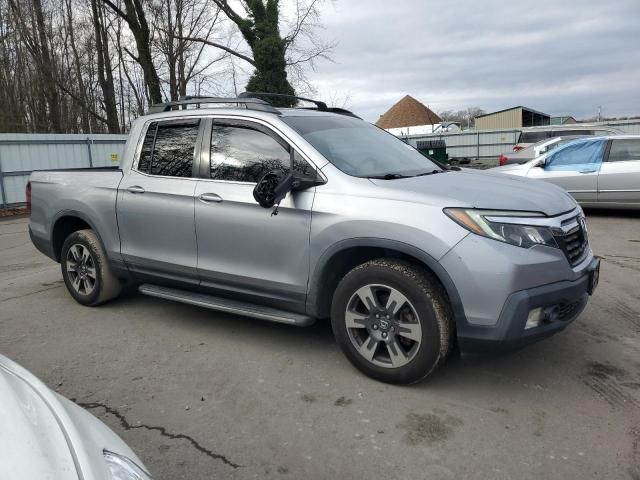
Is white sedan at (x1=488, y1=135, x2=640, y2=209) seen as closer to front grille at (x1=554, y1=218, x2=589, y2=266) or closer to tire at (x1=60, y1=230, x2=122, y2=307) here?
front grille at (x1=554, y1=218, x2=589, y2=266)

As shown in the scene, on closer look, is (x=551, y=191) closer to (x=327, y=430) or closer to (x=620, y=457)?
(x=620, y=457)

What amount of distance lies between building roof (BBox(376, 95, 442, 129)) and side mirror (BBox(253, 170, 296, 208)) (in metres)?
63.5

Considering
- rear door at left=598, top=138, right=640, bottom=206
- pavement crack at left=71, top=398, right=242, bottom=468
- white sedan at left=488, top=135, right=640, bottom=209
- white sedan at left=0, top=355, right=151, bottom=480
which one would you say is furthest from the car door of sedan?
white sedan at left=0, top=355, right=151, bottom=480

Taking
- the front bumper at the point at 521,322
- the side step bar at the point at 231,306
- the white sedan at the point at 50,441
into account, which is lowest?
the side step bar at the point at 231,306

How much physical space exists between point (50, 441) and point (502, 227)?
8.23ft

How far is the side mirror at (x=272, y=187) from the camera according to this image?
3.61 meters

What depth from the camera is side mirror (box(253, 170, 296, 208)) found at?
3607 mm

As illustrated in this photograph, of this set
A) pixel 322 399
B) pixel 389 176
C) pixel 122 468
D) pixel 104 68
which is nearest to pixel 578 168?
pixel 389 176

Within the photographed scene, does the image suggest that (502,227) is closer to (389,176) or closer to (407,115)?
(389,176)

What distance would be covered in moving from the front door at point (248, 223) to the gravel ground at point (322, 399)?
1.87 ft

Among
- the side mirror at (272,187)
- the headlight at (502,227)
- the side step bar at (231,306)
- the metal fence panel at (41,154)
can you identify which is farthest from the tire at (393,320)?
the metal fence panel at (41,154)

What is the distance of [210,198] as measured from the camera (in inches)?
163

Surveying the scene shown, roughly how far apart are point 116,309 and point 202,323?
3.38ft

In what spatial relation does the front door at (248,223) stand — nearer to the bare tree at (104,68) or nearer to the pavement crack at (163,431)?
the pavement crack at (163,431)
